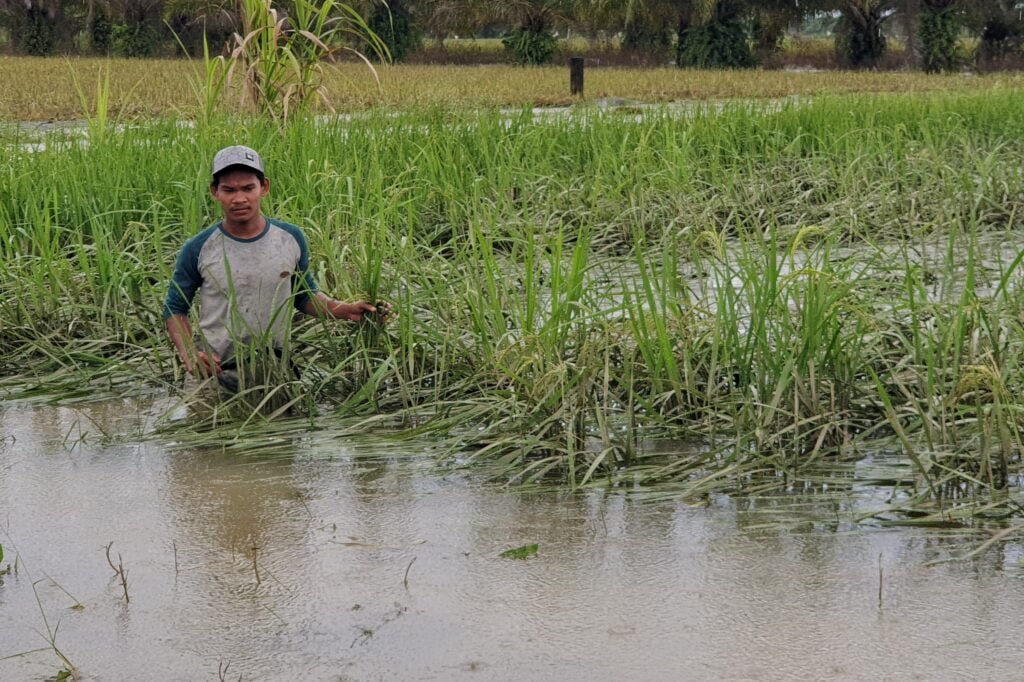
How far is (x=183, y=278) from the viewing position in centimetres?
337


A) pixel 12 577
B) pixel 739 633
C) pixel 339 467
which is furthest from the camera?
pixel 339 467

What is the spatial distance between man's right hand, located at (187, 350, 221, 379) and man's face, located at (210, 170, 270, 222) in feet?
1.14

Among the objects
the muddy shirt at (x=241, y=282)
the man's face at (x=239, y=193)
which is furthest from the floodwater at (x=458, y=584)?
the man's face at (x=239, y=193)

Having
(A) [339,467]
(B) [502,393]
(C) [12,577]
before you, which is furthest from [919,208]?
(C) [12,577]

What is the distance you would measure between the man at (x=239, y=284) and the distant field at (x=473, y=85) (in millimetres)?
9288

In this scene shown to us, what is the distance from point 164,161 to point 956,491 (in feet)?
11.4

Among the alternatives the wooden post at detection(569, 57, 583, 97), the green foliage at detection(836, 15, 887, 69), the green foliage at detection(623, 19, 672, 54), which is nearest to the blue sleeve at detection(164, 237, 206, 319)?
the wooden post at detection(569, 57, 583, 97)

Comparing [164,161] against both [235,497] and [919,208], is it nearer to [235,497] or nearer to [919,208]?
[235,497]

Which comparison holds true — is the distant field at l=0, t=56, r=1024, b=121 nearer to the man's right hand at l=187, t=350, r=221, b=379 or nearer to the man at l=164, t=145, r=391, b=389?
the man at l=164, t=145, r=391, b=389

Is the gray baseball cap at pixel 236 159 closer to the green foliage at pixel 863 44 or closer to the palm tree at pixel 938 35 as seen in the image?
the palm tree at pixel 938 35

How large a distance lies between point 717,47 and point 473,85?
1061 centimetres

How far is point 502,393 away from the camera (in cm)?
312

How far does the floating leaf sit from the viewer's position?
2.39 metres

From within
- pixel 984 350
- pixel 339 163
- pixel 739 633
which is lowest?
pixel 739 633
